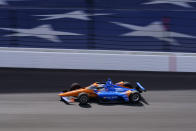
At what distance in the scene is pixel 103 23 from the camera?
1141 cm

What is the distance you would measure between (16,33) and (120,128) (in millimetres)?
6347

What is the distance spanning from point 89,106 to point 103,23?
582cm

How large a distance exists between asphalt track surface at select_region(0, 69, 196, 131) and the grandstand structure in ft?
6.75

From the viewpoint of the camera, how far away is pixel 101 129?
195 inches

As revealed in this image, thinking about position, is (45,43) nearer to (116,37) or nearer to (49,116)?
(116,37)

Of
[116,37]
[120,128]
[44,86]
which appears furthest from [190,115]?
[116,37]

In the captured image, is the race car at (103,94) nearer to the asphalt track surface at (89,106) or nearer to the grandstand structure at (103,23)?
the asphalt track surface at (89,106)

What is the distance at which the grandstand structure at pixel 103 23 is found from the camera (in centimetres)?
1025

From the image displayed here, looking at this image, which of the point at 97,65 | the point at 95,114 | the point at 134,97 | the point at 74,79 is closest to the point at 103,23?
the point at 97,65

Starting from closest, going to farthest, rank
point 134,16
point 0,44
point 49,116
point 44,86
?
1. point 49,116
2. point 44,86
3. point 0,44
4. point 134,16

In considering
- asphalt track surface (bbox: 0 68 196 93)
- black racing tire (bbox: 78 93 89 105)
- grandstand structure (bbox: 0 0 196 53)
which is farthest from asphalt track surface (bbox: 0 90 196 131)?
grandstand structure (bbox: 0 0 196 53)

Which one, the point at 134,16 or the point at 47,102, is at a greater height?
the point at 134,16

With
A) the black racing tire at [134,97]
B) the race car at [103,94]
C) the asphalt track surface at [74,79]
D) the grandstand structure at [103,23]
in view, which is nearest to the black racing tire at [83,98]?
the race car at [103,94]

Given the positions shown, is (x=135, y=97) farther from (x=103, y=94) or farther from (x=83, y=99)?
(x=83, y=99)
